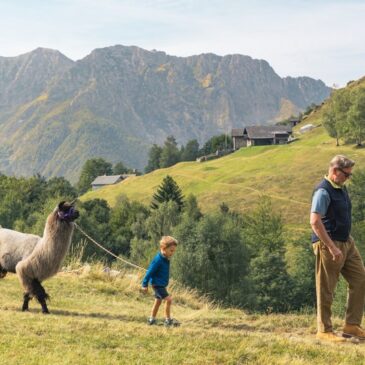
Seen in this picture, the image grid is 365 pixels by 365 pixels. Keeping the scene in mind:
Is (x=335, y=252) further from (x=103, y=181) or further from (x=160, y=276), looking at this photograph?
(x=103, y=181)

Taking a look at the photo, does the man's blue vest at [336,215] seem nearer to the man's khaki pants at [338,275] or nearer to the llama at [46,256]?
the man's khaki pants at [338,275]

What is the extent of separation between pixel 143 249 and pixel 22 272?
62.5m

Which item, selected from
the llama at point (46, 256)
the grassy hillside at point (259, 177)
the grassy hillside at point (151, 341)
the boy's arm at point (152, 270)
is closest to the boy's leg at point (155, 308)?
the grassy hillside at point (151, 341)

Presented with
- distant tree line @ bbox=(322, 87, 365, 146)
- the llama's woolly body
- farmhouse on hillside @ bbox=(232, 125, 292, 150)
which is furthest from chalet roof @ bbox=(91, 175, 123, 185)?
the llama's woolly body

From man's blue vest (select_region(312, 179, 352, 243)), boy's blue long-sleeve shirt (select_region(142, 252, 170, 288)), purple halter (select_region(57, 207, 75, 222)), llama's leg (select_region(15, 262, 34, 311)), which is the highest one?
man's blue vest (select_region(312, 179, 352, 243))

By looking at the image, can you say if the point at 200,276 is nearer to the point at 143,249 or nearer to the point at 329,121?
the point at 143,249

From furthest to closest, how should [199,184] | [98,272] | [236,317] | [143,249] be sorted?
[199,184] < [143,249] < [98,272] < [236,317]

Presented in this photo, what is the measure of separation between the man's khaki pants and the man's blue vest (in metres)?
0.18

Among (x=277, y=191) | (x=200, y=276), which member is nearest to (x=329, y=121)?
(x=277, y=191)

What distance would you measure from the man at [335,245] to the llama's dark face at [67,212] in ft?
15.8

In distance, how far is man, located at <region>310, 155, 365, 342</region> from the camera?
27.9 feet

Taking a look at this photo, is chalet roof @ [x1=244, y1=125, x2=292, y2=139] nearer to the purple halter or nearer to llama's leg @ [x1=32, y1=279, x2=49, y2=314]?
the purple halter

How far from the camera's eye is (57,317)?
973 cm

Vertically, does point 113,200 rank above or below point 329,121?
below
